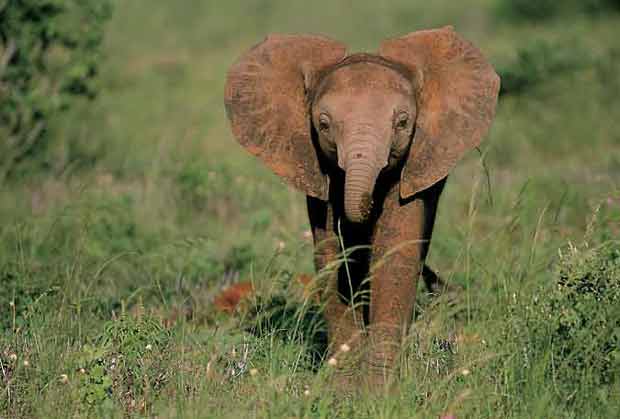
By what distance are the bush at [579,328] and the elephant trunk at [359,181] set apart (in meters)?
0.97

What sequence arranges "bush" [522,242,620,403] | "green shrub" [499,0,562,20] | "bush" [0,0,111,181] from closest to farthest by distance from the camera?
"bush" [522,242,620,403] → "bush" [0,0,111,181] → "green shrub" [499,0,562,20]

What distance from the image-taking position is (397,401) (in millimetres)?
4863

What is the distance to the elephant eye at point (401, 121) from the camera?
529 centimetres

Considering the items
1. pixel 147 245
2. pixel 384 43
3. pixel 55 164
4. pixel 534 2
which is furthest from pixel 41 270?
pixel 534 2

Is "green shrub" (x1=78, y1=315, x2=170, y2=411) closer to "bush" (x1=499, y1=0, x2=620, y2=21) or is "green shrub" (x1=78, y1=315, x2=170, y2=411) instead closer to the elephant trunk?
the elephant trunk

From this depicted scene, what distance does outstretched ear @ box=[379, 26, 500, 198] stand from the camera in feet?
18.3

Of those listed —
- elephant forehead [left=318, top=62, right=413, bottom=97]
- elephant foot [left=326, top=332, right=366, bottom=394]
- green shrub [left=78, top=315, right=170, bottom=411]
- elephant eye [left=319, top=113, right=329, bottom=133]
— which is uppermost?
elephant forehead [left=318, top=62, right=413, bottom=97]

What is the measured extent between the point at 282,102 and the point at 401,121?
683mm

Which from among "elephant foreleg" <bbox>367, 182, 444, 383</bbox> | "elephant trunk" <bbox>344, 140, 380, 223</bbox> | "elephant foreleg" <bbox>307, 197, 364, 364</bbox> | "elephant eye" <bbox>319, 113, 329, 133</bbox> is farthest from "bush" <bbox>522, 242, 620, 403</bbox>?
"elephant eye" <bbox>319, 113, 329, 133</bbox>

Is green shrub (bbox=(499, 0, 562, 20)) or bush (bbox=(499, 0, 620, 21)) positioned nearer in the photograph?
bush (bbox=(499, 0, 620, 21))

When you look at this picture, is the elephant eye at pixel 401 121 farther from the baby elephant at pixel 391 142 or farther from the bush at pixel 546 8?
the bush at pixel 546 8

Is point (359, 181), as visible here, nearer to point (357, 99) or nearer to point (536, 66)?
point (357, 99)

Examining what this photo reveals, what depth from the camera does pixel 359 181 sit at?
4988mm

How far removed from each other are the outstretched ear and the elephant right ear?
36cm
